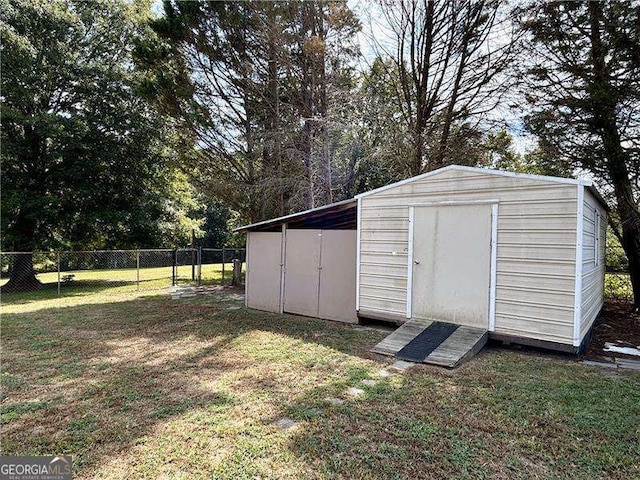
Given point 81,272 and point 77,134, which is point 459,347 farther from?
point 81,272

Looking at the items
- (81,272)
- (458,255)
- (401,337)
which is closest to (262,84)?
(458,255)

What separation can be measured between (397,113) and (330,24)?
113 inches

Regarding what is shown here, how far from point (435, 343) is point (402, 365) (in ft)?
2.46

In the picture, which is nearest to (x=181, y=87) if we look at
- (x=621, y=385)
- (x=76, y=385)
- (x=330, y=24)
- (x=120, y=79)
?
(x=120, y=79)

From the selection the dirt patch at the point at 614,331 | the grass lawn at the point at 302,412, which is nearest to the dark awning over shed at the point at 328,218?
the grass lawn at the point at 302,412

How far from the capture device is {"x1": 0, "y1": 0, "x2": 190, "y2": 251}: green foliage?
10086 mm

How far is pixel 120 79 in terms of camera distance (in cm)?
1133

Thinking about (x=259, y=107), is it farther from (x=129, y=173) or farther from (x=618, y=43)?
(x=618, y=43)

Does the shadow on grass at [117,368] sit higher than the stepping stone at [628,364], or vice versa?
the stepping stone at [628,364]

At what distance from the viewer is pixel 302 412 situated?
2.99 meters

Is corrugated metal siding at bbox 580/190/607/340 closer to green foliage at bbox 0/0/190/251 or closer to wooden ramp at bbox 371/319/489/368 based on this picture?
wooden ramp at bbox 371/319/489/368

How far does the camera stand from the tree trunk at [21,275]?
10.3m

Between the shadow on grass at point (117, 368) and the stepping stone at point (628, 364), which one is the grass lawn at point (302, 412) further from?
the stepping stone at point (628, 364)

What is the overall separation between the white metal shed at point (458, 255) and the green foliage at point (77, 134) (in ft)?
22.8
